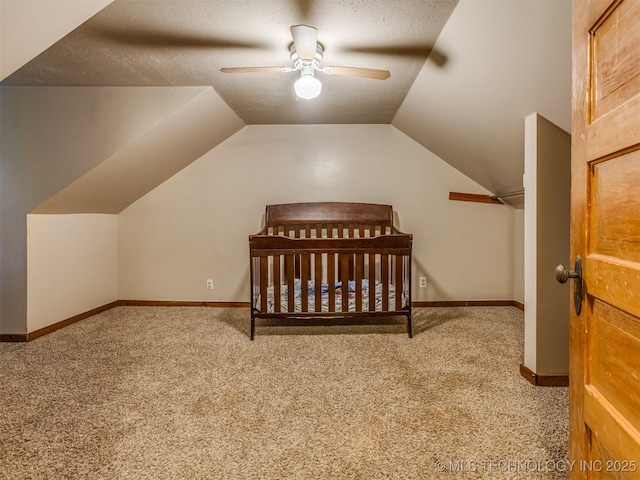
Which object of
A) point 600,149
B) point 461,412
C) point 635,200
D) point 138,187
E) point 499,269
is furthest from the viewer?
point 499,269

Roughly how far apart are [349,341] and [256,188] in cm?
194

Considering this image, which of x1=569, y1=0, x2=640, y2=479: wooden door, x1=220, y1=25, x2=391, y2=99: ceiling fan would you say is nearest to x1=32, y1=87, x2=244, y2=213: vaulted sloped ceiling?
x1=220, y1=25, x2=391, y2=99: ceiling fan

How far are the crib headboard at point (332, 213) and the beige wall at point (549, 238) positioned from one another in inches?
72.1

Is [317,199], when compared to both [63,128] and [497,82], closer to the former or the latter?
[497,82]

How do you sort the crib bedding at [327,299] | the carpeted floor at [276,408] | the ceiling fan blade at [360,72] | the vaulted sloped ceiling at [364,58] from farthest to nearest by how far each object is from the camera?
the crib bedding at [327,299] < the ceiling fan blade at [360,72] < the vaulted sloped ceiling at [364,58] < the carpeted floor at [276,408]

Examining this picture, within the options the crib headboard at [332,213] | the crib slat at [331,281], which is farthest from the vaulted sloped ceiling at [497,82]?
the crib slat at [331,281]

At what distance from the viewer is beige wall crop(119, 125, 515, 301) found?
3904mm

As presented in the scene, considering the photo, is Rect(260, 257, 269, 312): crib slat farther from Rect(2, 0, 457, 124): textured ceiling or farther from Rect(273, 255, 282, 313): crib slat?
Rect(2, 0, 457, 124): textured ceiling

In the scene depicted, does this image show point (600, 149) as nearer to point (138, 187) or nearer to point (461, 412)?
point (461, 412)

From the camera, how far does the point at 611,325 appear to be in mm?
814

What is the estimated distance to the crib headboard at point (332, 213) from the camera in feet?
12.5

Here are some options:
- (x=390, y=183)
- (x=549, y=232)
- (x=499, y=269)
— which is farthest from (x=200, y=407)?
(x=499, y=269)

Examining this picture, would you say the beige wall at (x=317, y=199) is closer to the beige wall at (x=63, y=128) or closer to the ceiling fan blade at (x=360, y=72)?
the beige wall at (x=63, y=128)

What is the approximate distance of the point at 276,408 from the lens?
5.91 ft
